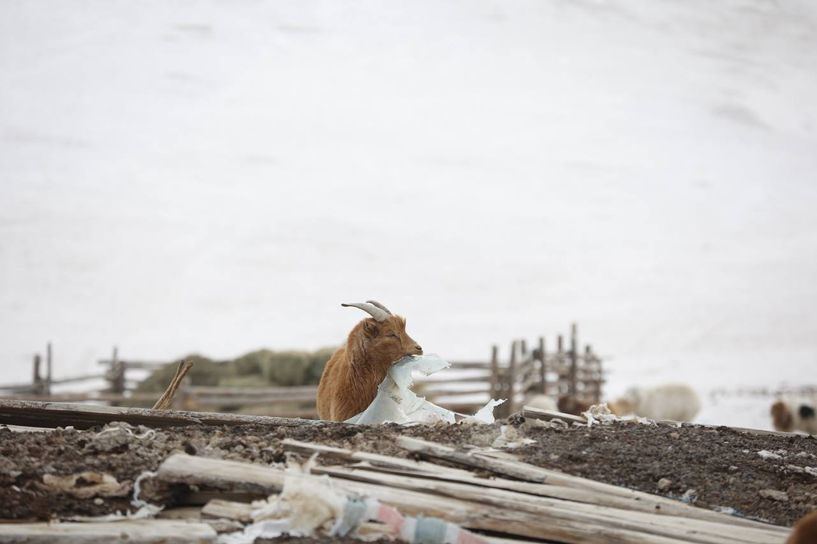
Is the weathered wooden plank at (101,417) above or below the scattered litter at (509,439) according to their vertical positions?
above

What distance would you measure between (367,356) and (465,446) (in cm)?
359

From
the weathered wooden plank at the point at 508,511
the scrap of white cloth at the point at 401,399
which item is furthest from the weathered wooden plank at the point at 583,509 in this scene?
the scrap of white cloth at the point at 401,399

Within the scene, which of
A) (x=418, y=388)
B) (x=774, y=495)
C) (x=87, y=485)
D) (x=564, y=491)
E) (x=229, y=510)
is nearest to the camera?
(x=229, y=510)

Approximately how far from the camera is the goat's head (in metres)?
8.00

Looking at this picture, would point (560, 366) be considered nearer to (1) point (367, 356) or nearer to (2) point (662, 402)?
(2) point (662, 402)

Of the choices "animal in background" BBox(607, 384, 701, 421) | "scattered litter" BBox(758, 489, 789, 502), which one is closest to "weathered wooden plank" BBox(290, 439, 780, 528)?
"scattered litter" BBox(758, 489, 789, 502)

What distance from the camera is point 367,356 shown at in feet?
26.3

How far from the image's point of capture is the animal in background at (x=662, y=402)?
82.0 ft

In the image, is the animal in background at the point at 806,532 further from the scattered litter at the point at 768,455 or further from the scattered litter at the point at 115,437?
the scattered litter at the point at 115,437

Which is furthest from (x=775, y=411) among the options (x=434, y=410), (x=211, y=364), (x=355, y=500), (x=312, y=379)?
(x=355, y=500)

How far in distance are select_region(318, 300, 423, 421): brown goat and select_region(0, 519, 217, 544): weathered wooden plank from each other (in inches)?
171

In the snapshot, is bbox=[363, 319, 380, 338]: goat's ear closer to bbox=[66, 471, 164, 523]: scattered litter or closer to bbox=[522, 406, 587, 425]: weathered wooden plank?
bbox=[522, 406, 587, 425]: weathered wooden plank

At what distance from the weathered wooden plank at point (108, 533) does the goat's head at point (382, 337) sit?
4436 mm

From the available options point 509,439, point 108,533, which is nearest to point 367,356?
point 509,439
